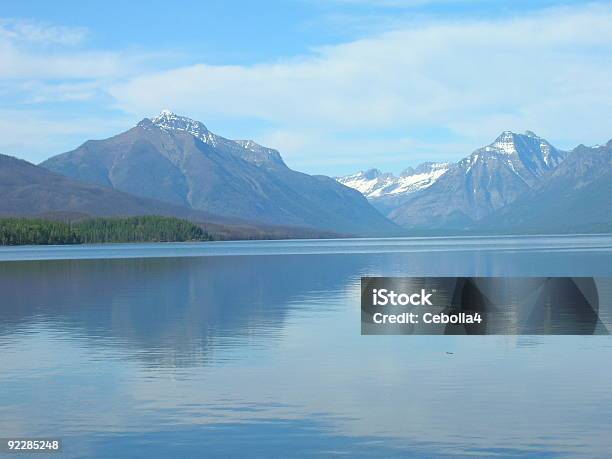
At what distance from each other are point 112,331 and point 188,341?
25.3 feet

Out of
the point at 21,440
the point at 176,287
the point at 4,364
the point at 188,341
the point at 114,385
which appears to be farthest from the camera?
the point at 176,287

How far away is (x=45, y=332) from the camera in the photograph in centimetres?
5878

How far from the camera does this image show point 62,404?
3609 centimetres

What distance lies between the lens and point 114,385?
131ft

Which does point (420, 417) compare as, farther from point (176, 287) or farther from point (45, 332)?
point (176, 287)

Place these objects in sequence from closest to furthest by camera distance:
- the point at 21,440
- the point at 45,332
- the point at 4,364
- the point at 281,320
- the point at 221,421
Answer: the point at 21,440, the point at 221,421, the point at 4,364, the point at 45,332, the point at 281,320

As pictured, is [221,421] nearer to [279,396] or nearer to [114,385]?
[279,396]

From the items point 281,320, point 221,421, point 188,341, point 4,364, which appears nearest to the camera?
point 221,421

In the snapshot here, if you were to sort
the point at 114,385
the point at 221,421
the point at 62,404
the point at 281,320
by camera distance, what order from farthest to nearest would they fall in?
the point at 281,320 < the point at 114,385 < the point at 62,404 < the point at 221,421

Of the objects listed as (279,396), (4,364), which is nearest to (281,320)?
(4,364)

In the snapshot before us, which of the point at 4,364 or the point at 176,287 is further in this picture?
the point at 176,287

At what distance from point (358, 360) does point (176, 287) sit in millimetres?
56018

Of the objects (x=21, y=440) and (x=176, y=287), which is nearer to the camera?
(x=21, y=440)

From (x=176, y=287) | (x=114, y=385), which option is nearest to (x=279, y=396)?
(x=114, y=385)
